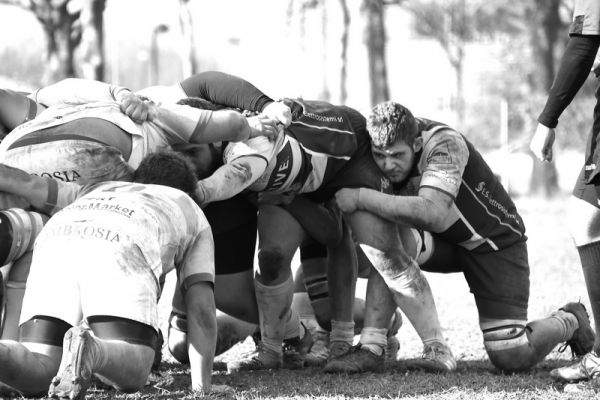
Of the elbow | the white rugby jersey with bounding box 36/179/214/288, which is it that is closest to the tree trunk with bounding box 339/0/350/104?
the elbow

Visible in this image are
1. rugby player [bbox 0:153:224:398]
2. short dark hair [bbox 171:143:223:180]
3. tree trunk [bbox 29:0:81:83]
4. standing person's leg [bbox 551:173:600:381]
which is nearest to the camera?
rugby player [bbox 0:153:224:398]

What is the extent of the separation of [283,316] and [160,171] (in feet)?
4.05

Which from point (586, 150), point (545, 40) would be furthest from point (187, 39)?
point (586, 150)

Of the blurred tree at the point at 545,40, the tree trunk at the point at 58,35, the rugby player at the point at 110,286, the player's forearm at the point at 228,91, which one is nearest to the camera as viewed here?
the rugby player at the point at 110,286

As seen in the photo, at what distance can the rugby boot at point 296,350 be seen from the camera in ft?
17.9

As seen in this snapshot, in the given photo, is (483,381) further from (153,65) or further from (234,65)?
(234,65)

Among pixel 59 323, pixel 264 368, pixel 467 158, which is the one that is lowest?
pixel 264 368

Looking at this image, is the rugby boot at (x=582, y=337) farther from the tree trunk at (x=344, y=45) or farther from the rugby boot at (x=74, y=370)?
the tree trunk at (x=344, y=45)

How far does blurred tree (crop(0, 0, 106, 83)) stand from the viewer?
1672 centimetres

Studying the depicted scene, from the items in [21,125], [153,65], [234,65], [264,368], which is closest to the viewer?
[21,125]

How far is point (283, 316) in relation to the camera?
536 centimetres

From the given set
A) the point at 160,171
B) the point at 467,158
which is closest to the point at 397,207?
the point at 467,158

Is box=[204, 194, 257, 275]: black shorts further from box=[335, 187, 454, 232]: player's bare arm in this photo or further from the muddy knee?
box=[335, 187, 454, 232]: player's bare arm

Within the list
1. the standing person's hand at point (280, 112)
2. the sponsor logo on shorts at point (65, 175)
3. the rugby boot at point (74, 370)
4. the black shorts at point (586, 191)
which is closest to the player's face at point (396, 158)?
the standing person's hand at point (280, 112)
